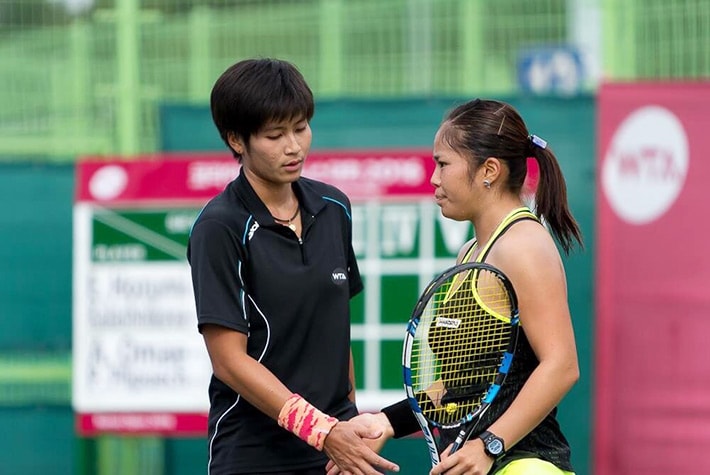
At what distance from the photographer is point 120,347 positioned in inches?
271

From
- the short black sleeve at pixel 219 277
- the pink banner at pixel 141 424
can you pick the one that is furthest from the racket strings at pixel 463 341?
the pink banner at pixel 141 424

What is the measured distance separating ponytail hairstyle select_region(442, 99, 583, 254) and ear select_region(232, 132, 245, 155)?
57 centimetres

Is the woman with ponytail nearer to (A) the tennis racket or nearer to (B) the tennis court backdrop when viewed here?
(A) the tennis racket

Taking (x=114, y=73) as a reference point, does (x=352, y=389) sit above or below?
below

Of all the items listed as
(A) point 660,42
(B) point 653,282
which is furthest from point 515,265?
(A) point 660,42

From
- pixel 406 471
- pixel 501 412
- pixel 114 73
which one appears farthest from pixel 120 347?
pixel 501 412

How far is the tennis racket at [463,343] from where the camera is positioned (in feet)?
11.6

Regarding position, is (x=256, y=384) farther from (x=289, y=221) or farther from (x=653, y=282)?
(x=653, y=282)

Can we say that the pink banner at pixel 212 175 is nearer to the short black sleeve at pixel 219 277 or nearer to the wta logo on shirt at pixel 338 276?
the wta logo on shirt at pixel 338 276

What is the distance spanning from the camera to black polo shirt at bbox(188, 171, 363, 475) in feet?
12.4

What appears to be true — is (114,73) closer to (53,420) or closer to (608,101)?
(53,420)

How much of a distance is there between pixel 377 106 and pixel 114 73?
6.31 ft

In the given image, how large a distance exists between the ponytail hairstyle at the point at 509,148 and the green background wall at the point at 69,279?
3.03 meters

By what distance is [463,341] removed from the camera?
11.8ft
